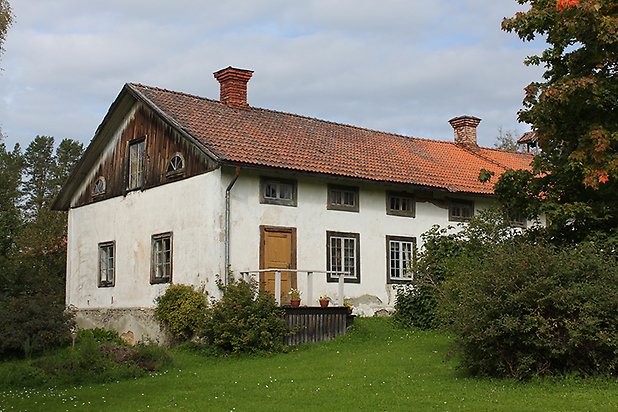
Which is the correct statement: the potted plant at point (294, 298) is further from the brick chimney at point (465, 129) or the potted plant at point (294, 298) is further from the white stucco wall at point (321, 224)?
the brick chimney at point (465, 129)

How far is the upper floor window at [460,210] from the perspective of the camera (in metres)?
26.4

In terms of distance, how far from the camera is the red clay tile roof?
22.6m

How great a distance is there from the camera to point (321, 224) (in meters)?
23.5

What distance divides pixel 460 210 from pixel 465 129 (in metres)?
7.67

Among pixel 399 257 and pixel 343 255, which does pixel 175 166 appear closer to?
pixel 343 255

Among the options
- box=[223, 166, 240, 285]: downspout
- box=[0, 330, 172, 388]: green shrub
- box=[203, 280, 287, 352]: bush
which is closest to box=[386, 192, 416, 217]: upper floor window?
box=[223, 166, 240, 285]: downspout

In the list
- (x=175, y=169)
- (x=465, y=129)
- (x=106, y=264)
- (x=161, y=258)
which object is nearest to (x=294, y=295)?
(x=161, y=258)

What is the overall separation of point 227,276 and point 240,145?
3531 millimetres

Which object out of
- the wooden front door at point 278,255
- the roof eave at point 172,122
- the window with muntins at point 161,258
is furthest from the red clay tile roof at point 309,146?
the window with muntins at point 161,258

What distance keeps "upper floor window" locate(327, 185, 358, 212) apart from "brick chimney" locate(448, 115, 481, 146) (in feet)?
34.1

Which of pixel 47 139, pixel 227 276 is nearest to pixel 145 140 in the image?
pixel 227 276

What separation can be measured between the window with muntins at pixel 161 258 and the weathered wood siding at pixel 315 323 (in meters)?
4.02

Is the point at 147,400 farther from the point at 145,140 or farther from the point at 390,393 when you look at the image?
the point at 145,140

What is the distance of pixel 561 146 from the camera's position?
17.4 meters
